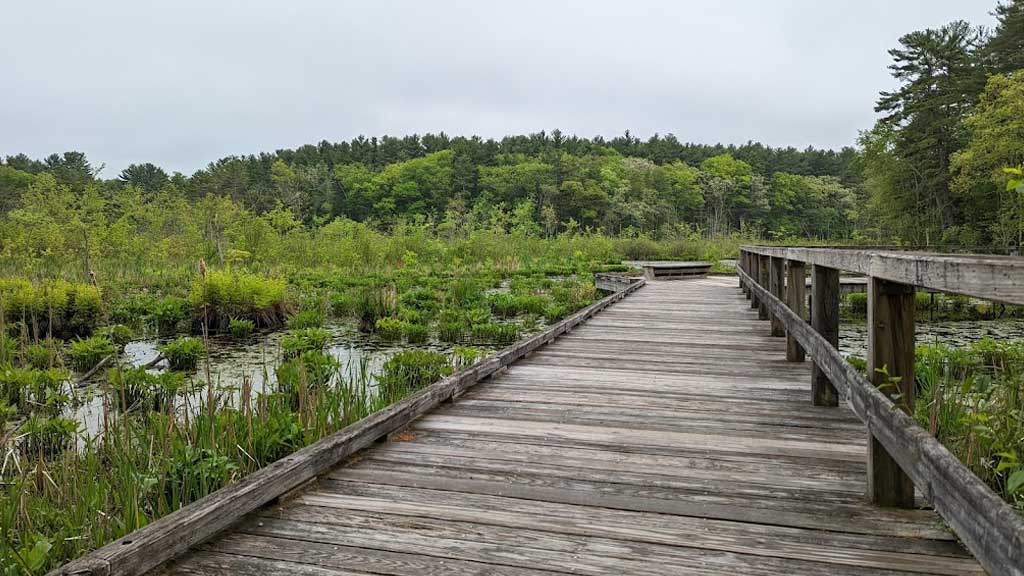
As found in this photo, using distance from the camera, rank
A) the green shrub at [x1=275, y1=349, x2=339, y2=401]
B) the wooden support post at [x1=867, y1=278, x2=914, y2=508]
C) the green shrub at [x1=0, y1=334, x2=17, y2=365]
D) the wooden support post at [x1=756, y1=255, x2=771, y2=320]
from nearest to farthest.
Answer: the wooden support post at [x1=867, y1=278, x2=914, y2=508] < the green shrub at [x1=275, y1=349, x2=339, y2=401] < the green shrub at [x1=0, y1=334, x2=17, y2=365] < the wooden support post at [x1=756, y1=255, x2=771, y2=320]

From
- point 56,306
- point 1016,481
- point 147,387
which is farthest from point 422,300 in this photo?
point 1016,481

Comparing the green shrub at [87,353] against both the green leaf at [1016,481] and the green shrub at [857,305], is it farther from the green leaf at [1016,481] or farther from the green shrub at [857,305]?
the green shrub at [857,305]

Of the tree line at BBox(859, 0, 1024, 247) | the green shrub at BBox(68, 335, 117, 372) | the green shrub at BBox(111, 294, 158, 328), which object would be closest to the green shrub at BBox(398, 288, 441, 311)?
the green shrub at BBox(111, 294, 158, 328)

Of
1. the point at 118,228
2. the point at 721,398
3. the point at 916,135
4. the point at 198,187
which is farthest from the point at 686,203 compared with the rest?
the point at 721,398

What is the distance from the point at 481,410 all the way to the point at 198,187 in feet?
165

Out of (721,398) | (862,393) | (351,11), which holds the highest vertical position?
(351,11)

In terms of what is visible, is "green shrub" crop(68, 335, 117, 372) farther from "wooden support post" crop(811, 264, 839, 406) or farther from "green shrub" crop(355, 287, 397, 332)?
"wooden support post" crop(811, 264, 839, 406)

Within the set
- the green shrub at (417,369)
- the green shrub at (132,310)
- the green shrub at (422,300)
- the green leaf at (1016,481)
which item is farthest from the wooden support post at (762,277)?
the green shrub at (132,310)

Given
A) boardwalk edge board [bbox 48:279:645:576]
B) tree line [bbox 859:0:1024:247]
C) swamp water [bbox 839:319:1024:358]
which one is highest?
tree line [bbox 859:0:1024:247]

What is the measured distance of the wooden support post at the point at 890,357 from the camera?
6.37ft

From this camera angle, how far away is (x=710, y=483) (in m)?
2.26

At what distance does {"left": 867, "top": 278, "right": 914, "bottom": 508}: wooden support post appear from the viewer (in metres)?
1.94

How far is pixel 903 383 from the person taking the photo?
6.58 ft

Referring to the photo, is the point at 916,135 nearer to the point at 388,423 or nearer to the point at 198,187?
the point at 388,423
